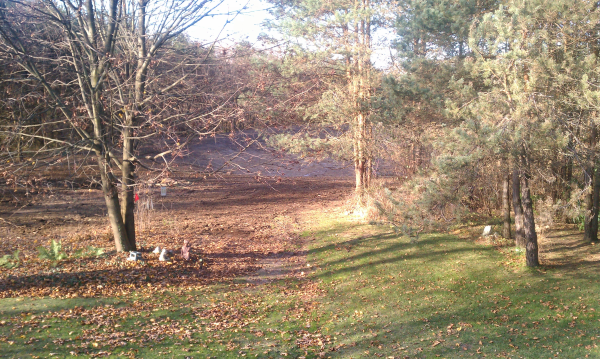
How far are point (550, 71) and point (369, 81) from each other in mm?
7401

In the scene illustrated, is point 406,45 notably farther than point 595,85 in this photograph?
Yes

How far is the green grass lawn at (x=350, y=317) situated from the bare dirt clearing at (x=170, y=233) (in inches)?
32.7

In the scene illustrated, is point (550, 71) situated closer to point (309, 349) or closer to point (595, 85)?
point (595, 85)

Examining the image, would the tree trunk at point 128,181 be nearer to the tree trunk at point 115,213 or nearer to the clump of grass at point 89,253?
the tree trunk at point 115,213

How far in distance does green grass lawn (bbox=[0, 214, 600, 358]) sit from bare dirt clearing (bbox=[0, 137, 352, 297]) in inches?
32.7

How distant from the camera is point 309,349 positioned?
687 centimetres

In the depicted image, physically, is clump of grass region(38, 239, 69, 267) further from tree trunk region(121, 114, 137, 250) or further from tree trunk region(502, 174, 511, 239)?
tree trunk region(502, 174, 511, 239)

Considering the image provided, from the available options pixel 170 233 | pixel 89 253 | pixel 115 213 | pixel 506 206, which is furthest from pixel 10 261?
pixel 506 206

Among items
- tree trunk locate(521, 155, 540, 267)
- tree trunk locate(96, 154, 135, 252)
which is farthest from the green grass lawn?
tree trunk locate(96, 154, 135, 252)

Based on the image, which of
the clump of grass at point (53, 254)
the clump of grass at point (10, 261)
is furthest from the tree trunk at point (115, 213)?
the clump of grass at point (10, 261)

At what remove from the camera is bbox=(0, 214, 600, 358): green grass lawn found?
648cm

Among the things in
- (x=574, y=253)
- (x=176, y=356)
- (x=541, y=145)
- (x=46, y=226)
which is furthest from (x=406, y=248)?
(x=46, y=226)

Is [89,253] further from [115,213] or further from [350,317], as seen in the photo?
[350,317]

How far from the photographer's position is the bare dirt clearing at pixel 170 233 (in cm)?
894
